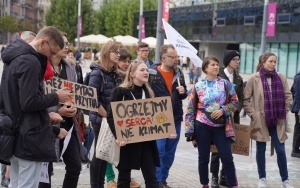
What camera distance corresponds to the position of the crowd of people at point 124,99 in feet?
14.4

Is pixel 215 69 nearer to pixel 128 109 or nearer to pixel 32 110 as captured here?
pixel 128 109

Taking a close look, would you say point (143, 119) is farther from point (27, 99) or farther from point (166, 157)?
point (27, 99)

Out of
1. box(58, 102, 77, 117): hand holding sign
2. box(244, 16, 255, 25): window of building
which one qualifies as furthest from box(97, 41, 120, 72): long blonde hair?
box(244, 16, 255, 25): window of building

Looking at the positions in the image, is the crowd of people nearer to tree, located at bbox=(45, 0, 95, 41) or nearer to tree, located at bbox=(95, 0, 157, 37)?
tree, located at bbox=(95, 0, 157, 37)

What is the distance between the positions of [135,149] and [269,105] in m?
2.37

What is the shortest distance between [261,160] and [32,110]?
13.7ft

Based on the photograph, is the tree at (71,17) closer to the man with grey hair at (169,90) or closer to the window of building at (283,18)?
the window of building at (283,18)

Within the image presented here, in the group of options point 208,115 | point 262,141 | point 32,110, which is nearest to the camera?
point 32,110

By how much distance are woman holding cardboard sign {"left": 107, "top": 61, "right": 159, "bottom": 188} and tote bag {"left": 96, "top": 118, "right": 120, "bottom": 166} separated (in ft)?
0.25

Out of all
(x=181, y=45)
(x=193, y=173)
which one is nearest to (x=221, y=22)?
(x=193, y=173)

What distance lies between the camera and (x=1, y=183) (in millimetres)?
7043

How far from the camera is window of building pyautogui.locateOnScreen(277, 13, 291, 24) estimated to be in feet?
143

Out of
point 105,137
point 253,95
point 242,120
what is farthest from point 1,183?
point 242,120

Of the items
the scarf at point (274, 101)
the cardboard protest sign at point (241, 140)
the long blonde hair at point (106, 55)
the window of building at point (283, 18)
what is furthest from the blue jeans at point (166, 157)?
the window of building at point (283, 18)
